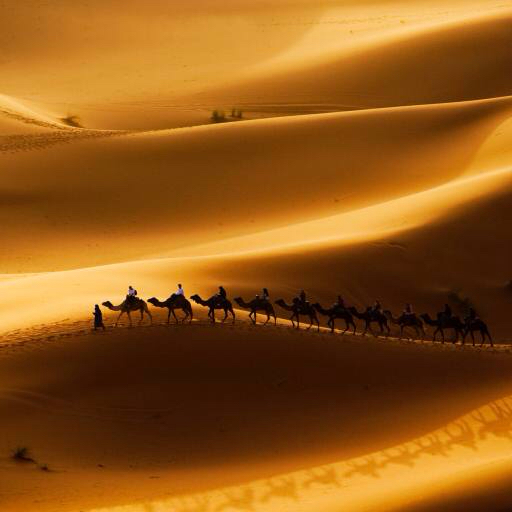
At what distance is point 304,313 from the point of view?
24.9 meters

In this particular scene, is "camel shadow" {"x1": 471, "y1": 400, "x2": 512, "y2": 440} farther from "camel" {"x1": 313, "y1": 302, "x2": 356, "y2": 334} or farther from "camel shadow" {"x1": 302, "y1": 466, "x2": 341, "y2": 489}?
"camel" {"x1": 313, "y1": 302, "x2": 356, "y2": 334}

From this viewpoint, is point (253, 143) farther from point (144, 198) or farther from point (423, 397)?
point (423, 397)

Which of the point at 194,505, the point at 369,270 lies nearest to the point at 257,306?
the point at 369,270

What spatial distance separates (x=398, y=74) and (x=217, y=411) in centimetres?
3539

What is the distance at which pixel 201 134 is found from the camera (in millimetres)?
43219

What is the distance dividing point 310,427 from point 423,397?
107 inches

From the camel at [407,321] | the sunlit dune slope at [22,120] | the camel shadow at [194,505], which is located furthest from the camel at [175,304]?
the sunlit dune slope at [22,120]

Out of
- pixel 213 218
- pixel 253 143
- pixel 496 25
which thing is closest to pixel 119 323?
pixel 213 218

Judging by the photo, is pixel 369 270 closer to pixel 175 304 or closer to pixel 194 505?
pixel 175 304

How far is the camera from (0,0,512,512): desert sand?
18.9m

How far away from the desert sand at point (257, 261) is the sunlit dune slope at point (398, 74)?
16 cm

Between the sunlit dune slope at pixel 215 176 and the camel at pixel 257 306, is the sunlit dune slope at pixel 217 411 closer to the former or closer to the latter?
the camel at pixel 257 306

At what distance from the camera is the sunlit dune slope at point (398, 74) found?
5228 centimetres

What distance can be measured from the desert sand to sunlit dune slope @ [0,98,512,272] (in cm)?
10
